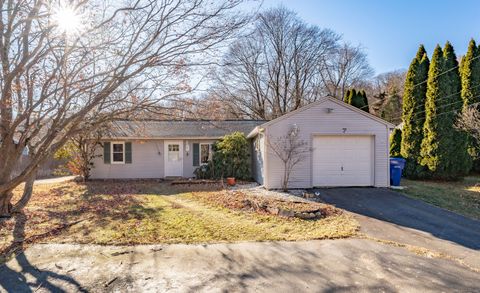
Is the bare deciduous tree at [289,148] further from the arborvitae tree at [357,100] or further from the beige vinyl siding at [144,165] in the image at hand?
the arborvitae tree at [357,100]

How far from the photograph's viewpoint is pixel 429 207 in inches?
331

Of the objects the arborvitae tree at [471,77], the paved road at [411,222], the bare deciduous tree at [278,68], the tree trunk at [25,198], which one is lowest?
the paved road at [411,222]

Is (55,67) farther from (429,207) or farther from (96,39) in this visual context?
(429,207)

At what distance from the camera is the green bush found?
14.3 m

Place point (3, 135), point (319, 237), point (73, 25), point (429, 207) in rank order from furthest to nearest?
1. point (429, 207)
2. point (3, 135)
3. point (73, 25)
4. point (319, 237)

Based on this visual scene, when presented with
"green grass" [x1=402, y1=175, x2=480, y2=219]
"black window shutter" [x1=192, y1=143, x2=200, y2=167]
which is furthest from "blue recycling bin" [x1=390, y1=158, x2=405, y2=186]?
"black window shutter" [x1=192, y1=143, x2=200, y2=167]

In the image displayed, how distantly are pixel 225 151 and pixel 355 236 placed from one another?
9.17 m

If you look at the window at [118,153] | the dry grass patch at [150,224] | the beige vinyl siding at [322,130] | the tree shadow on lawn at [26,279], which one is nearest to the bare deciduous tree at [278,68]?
the window at [118,153]

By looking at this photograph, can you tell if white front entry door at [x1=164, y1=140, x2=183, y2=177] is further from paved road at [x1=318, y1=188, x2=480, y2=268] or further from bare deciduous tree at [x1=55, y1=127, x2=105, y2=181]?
paved road at [x1=318, y1=188, x2=480, y2=268]

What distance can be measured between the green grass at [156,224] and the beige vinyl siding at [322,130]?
3.34 meters

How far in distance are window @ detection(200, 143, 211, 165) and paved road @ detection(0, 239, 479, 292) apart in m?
10.8

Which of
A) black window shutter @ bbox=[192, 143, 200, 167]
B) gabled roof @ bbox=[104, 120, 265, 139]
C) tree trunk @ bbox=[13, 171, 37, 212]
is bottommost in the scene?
tree trunk @ bbox=[13, 171, 37, 212]

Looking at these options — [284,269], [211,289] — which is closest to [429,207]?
[284,269]

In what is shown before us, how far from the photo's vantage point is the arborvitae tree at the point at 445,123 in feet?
44.2
